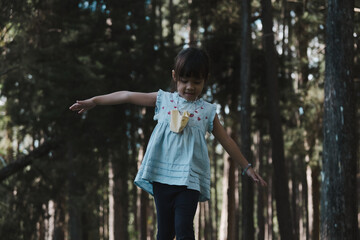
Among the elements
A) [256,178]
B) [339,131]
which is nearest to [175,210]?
[256,178]

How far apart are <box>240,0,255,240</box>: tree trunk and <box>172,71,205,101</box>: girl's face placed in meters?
10.5

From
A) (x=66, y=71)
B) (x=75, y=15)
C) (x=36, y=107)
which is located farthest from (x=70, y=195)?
(x=75, y=15)

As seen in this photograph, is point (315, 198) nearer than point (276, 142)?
No

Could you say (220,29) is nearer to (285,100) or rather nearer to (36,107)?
(285,100)

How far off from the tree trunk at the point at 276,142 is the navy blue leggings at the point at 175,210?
1116 cm

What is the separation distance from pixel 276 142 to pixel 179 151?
1129cm

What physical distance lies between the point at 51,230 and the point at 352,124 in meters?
14.7

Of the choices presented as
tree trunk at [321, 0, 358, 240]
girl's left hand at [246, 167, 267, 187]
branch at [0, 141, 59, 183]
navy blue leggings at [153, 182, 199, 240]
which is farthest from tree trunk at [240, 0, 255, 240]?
navy blue leggings at [153, 182, 199, 240]

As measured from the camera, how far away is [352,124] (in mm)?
8859

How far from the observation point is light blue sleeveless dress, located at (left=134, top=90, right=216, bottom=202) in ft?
13.3

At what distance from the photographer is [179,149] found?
412 cm

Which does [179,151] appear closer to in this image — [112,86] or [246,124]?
[246,124]

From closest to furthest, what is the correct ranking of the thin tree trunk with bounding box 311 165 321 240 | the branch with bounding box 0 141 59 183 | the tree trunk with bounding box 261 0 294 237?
the tree trunk with bounding box 261 0 294 237, the branch with bounding box 0 141 59 183, the thin tree trunk with bounding box 311 165 321 240

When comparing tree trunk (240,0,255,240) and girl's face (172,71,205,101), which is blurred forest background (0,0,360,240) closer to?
tree trunk (240,0,255,240)
